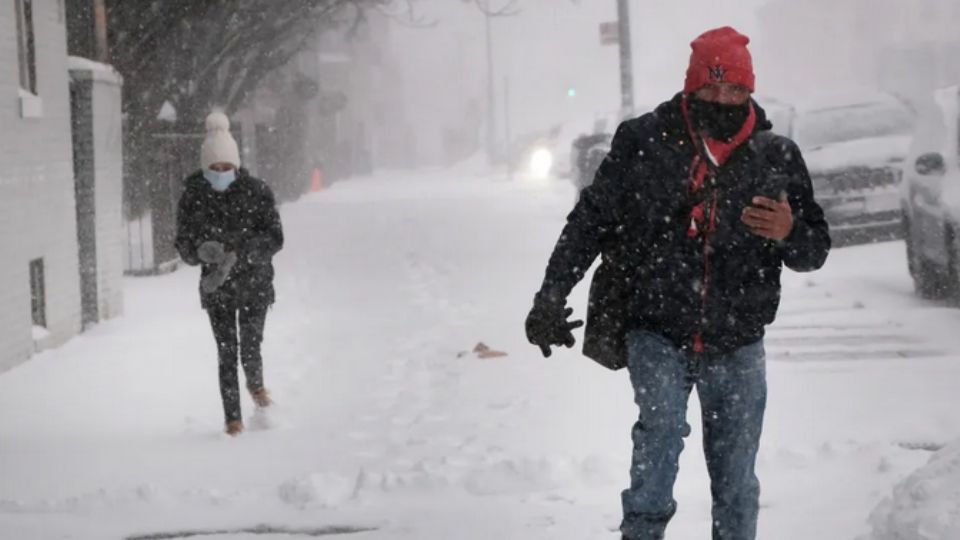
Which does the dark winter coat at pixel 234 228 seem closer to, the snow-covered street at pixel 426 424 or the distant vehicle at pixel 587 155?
the snow-covered street at pixel 426 424

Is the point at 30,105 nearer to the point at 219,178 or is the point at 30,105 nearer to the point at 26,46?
the point at 26,46

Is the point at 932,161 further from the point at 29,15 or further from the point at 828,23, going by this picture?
the point at 828,23

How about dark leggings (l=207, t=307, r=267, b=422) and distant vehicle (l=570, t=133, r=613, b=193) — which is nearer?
dark leggings (l=207, t=307, r=267, b=422)

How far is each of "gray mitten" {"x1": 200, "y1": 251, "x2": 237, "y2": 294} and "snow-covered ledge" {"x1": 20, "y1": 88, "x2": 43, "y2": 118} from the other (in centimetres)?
368

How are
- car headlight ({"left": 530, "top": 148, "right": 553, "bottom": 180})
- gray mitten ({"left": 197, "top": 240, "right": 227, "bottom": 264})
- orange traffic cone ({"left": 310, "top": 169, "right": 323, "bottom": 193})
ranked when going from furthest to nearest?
car headlight ({"left": 530, "top": 148, "right": 553, "bottom": 180}), orange traffic cone ({"left": 310, "top": 169, "right": 323, "bottom": 193}), gray mitten ({"left": 197, "top": 240, "right": 227, "bottom": 264})

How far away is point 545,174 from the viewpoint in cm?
5294

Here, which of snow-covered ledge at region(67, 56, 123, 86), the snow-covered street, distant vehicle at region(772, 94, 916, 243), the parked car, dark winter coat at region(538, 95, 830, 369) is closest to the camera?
dark winter coat at region(538, 95, 830, 369)

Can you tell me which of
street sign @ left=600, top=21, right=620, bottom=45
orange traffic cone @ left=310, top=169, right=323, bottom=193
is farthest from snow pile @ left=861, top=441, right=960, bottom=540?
orange traffic cone @ left=310, top=169, right=323, bottom=193

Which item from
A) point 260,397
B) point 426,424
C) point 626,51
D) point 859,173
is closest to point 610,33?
point 626,51

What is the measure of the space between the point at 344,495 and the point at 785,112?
42.6ft

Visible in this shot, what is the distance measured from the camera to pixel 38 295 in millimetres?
12188

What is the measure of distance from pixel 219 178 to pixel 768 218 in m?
4.46

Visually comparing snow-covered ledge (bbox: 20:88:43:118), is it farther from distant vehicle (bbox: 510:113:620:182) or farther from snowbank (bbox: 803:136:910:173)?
distant vehicle (bbox: 510:113:620:182)

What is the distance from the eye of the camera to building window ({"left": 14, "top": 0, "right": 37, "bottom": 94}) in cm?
1206
